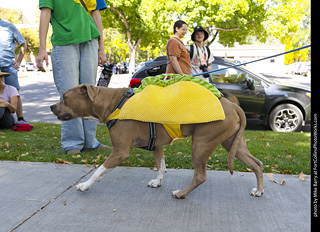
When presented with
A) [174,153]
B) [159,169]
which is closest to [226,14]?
[174,153]

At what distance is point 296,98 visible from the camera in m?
7.74

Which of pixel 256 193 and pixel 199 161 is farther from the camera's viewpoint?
pixel 256 193

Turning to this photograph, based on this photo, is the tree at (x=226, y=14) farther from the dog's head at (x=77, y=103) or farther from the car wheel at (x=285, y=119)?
the dog's head at (x=77, y=103)

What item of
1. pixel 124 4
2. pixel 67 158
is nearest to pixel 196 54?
pixel 67 158

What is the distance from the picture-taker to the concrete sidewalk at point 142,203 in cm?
258

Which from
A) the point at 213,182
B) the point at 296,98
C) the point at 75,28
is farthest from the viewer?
the point at 296,98

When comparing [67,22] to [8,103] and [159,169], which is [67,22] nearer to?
[159,169]

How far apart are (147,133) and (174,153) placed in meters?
2.03

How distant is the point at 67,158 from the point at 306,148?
4370mm

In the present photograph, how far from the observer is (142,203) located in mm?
3025

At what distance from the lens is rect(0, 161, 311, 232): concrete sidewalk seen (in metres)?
2.58

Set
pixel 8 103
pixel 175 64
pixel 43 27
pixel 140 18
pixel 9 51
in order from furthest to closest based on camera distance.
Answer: pixel 140 18 → pixel 9 51 → pixel 8 103 → pixel 175 64 → pixel 43 27

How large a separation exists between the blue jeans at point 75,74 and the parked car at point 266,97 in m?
3.30

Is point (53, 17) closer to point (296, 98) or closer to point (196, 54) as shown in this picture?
point (196, 54)
